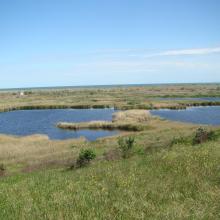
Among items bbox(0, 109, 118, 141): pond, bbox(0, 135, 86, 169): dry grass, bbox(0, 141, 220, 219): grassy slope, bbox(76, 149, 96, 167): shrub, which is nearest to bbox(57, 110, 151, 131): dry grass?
bbox(0, 109, 118, 141): pond

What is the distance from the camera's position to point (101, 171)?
14.4m

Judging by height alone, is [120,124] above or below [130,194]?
below

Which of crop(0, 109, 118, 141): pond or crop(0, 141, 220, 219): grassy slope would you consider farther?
crop(0, 109, 118, 141): pond

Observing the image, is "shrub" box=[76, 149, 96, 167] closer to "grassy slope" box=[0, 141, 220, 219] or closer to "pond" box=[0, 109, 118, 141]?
"grassy slope" box=[0, 141, 220, 219]

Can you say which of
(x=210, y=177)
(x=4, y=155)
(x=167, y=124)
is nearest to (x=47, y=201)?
(x=210, y=177)

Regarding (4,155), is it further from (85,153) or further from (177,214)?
(177,214)

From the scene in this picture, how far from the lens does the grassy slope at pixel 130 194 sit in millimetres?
9180

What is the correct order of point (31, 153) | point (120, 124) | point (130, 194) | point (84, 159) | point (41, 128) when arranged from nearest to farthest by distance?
point (130, 194) → point (84, 159) → point (31, 153) → point (120, 124) → point (41, 128)

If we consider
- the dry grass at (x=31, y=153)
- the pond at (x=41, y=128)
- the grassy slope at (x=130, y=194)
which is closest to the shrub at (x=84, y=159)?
the grassy slope at (x=130, y=194)

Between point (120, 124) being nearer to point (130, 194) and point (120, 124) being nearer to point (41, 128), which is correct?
point (41, 128)

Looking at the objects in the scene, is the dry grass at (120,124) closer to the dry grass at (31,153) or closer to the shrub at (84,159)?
the dry grass at (31,153)

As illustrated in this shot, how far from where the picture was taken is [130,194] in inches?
422

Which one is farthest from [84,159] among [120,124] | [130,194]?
[120,124]

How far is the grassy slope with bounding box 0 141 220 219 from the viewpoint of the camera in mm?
9180
